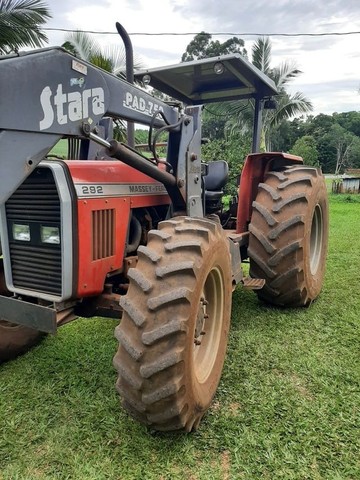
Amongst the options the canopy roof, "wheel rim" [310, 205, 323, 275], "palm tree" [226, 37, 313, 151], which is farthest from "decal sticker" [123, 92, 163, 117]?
"palm tree" [226, 37, 313, 151]

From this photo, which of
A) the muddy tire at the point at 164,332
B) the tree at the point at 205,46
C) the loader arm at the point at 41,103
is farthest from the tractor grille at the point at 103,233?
the tree at the point at 205,46

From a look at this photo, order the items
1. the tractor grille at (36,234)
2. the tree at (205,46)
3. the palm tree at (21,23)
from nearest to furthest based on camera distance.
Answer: the tractor grille at (36,234) < the palm tree at (21,23) < the tree at (205,46)

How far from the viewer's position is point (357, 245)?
734 cm

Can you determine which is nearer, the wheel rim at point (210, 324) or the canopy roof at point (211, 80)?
the wheel rim at point (210, 324)

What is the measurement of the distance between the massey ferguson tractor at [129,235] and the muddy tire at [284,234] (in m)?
0.01

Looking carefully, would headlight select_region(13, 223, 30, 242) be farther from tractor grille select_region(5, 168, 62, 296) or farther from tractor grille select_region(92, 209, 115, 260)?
tractor grille select_region(92, 209, 115, 260)

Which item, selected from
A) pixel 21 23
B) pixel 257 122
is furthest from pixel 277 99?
pixel 257 122

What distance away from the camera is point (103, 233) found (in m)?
2.60

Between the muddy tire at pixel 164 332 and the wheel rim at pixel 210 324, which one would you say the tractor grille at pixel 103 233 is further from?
the wheel rim at pixel 210 324

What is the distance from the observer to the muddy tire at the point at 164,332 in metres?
2.07

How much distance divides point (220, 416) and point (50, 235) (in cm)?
145

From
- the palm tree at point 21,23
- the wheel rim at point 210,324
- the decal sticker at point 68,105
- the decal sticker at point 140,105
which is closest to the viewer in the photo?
the decal sticker at point 68,105

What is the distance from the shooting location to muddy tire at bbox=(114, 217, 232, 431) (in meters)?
2.07

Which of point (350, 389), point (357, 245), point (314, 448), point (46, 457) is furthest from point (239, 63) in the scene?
point (357, 245)
